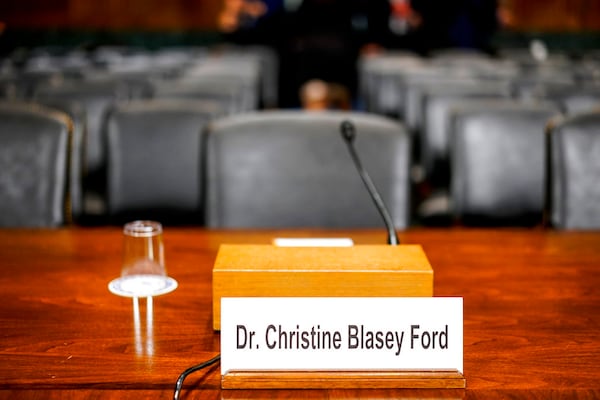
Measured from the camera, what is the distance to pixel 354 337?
2.31 feet

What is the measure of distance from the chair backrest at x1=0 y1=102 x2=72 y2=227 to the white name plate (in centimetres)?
100

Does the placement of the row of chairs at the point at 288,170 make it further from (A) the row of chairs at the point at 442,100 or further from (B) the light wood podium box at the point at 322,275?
(B) the light wood podium box at the point at 322,275

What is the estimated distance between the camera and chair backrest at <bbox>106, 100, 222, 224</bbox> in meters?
1.85

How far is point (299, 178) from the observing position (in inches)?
62.2

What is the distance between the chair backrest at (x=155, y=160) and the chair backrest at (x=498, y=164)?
24.3 inches

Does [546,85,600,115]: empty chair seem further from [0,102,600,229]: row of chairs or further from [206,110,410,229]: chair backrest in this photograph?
[206,110,410,229]: chair backrest

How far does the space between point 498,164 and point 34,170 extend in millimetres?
1064

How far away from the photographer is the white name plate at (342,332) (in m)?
0.70

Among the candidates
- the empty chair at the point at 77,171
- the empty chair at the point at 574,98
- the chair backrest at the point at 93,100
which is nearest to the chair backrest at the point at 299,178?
the empty chair at the point at 77,171

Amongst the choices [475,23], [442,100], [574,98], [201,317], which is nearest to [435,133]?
[442,100]

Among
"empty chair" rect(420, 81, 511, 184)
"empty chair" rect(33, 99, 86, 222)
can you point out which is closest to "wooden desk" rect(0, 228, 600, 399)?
"empty chair" rect(33, 99, 86, 222)

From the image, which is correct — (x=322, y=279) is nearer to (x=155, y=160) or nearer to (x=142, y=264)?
(x=142, y=264)

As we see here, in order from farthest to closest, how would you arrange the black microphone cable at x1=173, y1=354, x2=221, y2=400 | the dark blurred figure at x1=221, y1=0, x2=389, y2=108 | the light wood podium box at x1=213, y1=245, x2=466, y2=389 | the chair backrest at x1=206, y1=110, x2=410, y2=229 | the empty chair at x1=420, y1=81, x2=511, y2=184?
1. the dark blurred figure at x1=221, y1=0, x2=389, y2=108
2. the empty chair at x1=420, y1=81, x2=511, y2=184
3. the chair backrest at x1=206, y1=110, x2=410, y2=229
4. the light wood podium box at x1=213, y1=245, x2=466, y2=389
5. the black microphone cable at x1=173, y1=354, x2=221, y2=400

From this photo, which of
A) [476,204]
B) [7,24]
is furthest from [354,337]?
[7,24]
